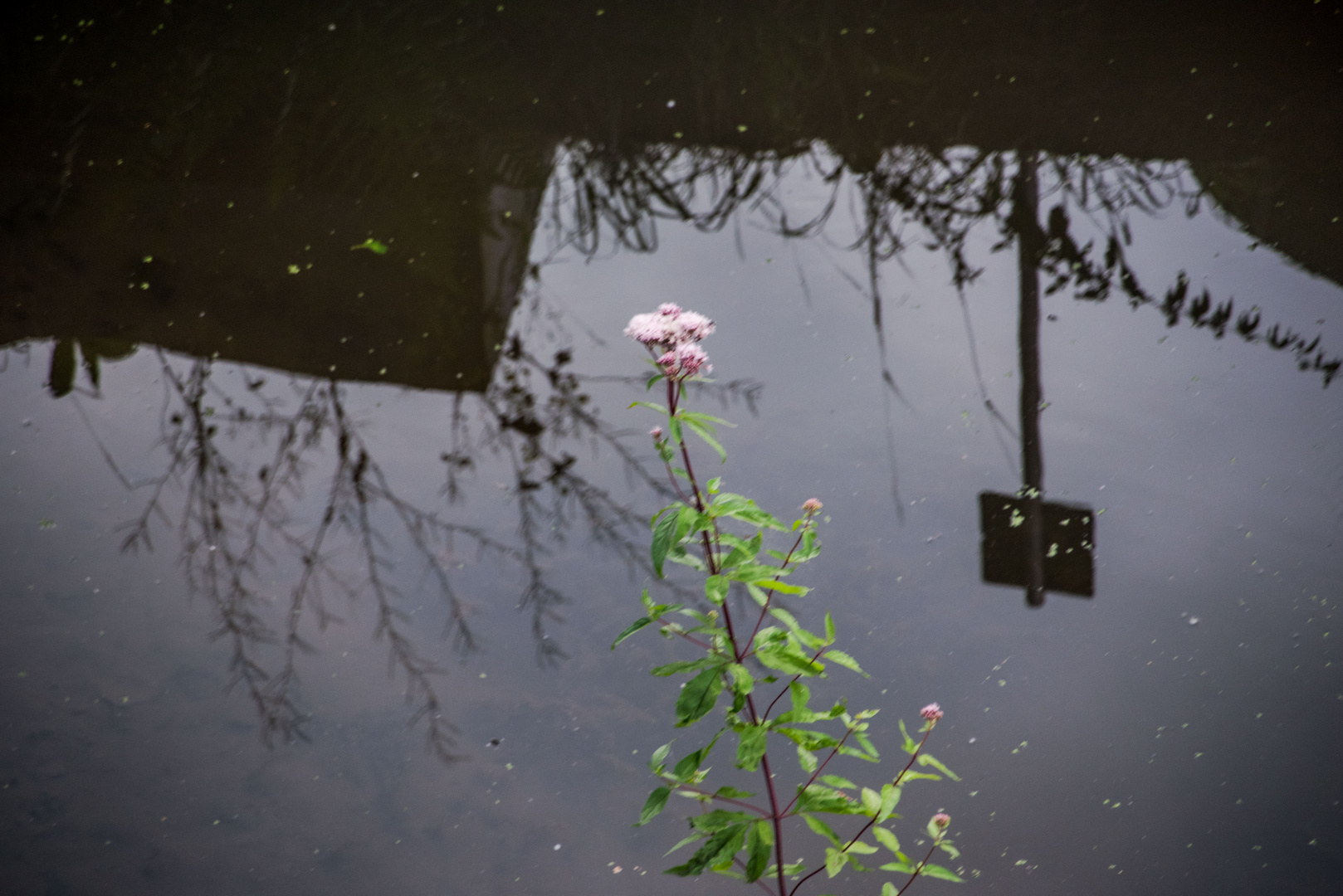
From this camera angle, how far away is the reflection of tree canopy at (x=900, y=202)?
275 cm

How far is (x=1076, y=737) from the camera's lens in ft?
6.32

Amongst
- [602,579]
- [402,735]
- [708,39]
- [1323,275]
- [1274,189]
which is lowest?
[402,735]

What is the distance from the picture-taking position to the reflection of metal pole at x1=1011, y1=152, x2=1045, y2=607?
2.18 meters

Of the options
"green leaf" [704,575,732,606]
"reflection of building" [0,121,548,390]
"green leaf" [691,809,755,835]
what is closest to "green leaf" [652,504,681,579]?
"green leaf" [704,575,732,606]

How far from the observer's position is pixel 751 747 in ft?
4.01

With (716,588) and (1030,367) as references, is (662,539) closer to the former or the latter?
(716,588)

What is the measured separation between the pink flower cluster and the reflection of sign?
1235 millimetres

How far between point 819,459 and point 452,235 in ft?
4.49

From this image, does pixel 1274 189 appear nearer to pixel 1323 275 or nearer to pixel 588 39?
pixel 1323 275

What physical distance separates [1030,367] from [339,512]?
1.88 meters

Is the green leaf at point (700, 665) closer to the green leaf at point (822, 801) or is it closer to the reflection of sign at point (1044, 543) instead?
the green leaf at point (822, 801)

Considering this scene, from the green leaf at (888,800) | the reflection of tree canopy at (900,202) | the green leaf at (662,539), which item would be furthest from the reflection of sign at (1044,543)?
the green leaf at (662,539)

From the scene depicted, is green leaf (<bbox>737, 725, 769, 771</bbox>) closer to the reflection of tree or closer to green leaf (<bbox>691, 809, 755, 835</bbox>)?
green leaf (<bbox>691, 809, 755, 835</bbox>)

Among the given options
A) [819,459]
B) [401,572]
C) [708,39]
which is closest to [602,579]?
[401,572]
